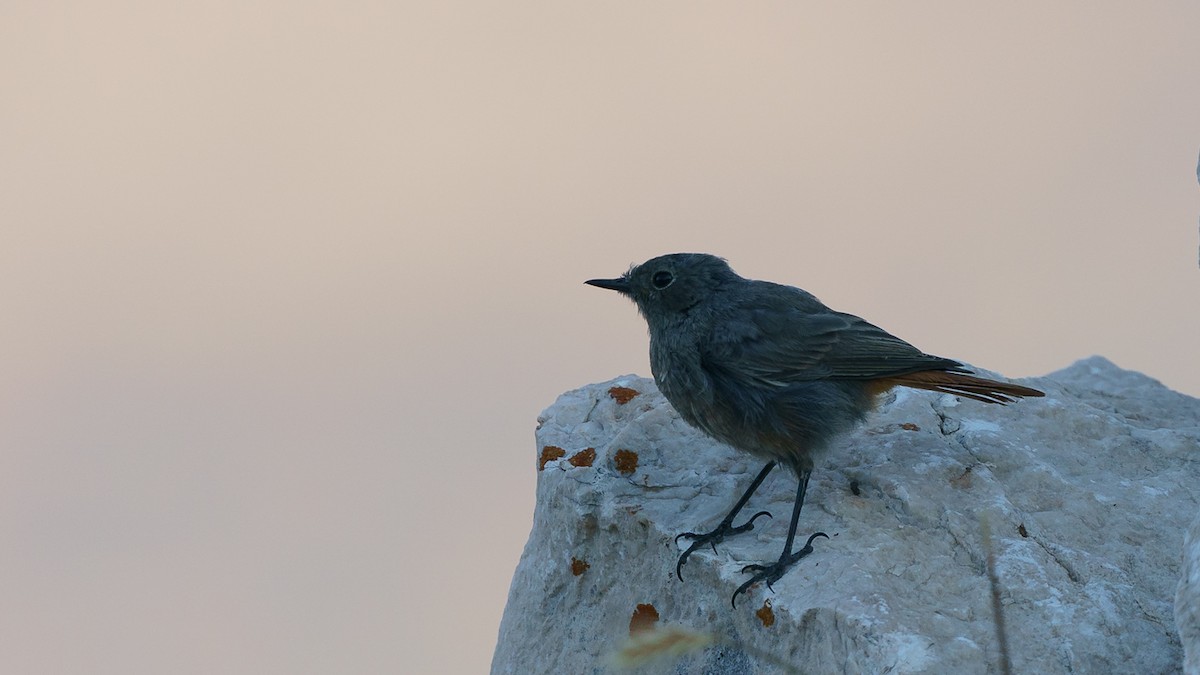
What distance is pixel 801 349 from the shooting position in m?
6.13

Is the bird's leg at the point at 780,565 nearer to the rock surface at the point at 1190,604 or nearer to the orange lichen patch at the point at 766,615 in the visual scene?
the orange lichen patch at the point at 766,615

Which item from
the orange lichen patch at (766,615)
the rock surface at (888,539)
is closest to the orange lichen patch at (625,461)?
the rock surface at (888,539)

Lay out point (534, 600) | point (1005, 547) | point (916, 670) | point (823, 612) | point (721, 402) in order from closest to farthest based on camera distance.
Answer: point (916, 670)
point (823, 612)
point (1005, 547)
point (721, 402)
point (534, 600)

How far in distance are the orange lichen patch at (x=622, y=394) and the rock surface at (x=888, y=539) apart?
0.02 meters

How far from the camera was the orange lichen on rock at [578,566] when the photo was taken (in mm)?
6465

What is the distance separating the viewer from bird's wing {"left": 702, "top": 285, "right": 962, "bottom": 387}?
19.8ft

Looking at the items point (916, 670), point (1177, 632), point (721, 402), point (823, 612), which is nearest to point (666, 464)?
point (721, 402)

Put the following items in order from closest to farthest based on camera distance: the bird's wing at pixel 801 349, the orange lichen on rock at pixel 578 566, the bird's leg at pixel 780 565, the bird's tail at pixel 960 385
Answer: the bird's leg at pixel 780 565
the bird's tail at pixel 960 385
the bird's wing at pixel 801 349
the orange lichen on rock at pixel 578 566

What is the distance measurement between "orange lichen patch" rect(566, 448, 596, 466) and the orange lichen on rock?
0.50 meters

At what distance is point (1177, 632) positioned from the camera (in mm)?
4922

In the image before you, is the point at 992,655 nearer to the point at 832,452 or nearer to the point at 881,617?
the point at 881,617

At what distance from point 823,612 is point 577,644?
5.16 ft

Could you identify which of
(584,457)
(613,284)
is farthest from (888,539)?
(613,284)

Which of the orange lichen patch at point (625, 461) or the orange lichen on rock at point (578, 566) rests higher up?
the orange lichen patch at point (625, 461)
